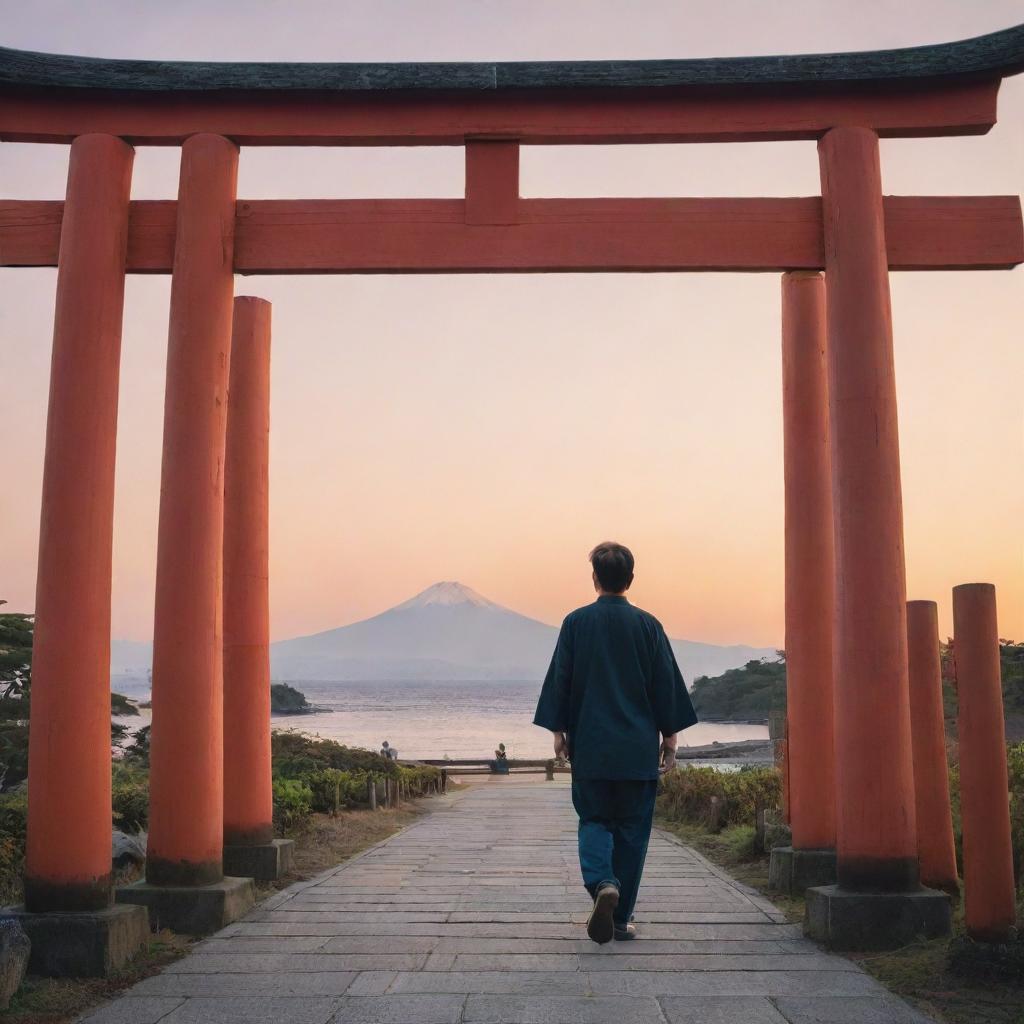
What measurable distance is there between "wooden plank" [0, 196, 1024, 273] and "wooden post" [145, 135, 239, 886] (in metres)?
0.21

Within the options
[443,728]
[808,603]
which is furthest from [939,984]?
[443,728]

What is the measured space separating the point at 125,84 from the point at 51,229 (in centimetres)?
85

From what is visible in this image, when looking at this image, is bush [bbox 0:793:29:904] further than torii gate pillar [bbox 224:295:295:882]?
No

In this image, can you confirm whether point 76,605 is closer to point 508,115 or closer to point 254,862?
point 254,862

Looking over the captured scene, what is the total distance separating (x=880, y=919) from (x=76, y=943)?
3.51 meters

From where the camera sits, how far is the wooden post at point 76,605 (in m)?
4.86

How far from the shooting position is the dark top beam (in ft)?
18.3

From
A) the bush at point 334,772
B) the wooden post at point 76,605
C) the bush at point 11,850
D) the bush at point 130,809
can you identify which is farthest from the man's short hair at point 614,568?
the bush at point 334,772

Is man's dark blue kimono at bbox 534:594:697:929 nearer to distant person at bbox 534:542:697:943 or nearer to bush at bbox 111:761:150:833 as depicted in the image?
distant person at bbox 534:542:697:943

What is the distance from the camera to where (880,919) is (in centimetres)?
486

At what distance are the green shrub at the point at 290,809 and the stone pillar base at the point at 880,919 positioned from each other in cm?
512

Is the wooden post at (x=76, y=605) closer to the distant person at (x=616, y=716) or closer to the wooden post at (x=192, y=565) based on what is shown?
the wooden post at (x=192, y=565)

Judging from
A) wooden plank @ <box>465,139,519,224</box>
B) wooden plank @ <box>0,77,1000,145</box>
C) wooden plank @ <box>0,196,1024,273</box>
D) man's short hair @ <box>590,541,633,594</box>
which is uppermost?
wooden plank @ <box>0,77,1000,145</box>

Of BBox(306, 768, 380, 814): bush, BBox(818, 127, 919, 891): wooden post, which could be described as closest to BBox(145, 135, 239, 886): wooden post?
BBox(818, 127, 919, 891): wooden post
